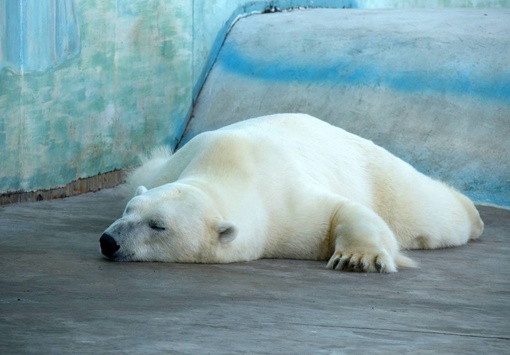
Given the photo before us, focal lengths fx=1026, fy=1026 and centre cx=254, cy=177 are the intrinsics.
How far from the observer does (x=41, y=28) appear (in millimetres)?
5730

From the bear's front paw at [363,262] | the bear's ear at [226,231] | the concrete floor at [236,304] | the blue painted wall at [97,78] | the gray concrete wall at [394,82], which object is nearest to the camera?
the concrete floor at [236,304]

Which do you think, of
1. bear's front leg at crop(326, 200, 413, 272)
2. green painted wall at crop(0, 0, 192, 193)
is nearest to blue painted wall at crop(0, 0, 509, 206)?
green painted wall at crop(0, 0, 192, 193)

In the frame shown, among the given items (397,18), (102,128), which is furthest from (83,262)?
(397,18)

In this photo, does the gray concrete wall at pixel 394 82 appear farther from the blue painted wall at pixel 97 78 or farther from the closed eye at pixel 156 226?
the closed eye at pixel 156 226

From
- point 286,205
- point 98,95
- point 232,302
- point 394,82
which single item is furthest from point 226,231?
point 394,82

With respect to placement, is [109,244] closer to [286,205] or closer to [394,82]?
[286,205]

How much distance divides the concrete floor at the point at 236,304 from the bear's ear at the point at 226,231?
11cm

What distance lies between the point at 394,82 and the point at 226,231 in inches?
142

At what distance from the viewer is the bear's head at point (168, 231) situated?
4.02 m

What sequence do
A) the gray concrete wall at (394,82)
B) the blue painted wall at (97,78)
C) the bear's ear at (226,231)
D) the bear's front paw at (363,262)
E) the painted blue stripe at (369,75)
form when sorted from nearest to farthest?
the bear's ear at (226,231) < the bear's front paw at (363,262) < the blue painted wall at (97,78) < the gray concrete wall at (394,82) < the painted blue stripe at (369,75)

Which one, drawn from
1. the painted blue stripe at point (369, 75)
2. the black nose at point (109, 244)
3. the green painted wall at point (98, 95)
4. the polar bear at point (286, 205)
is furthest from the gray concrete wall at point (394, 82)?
the black nose at point (109, 244)

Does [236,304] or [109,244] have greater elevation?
[236,304]

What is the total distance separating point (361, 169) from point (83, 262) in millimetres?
1745

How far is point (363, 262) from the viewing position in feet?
13.6
